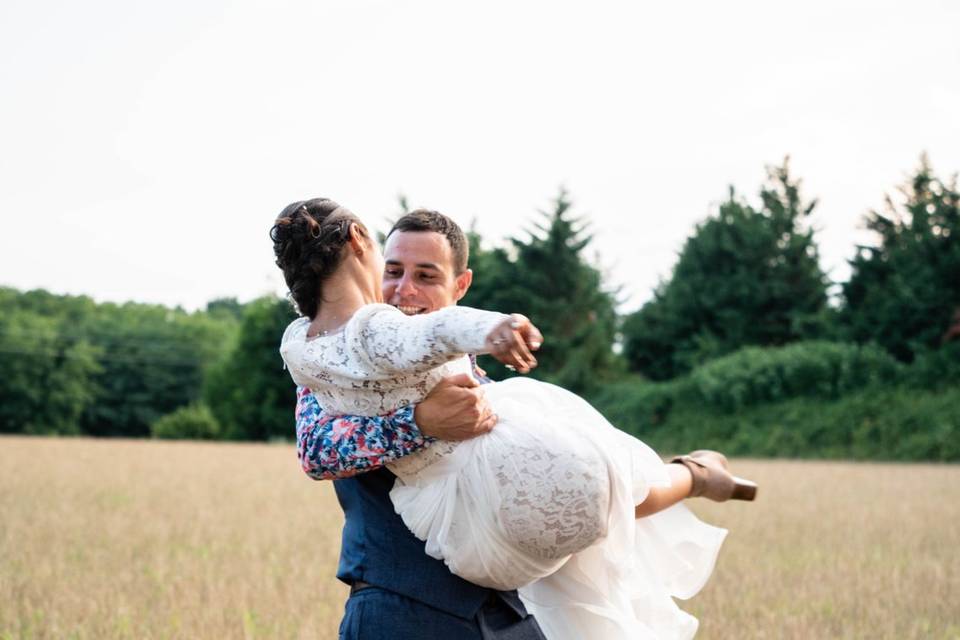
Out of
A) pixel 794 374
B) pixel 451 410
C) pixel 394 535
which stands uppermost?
pixel 794 374

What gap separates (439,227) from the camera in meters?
3.34

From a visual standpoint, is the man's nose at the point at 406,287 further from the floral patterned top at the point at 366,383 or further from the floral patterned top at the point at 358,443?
the floral patterned top at the point at 358,443

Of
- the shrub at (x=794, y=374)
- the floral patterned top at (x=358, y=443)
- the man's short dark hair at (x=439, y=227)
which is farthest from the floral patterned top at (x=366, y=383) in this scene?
the shrub at (x=794, y=374)

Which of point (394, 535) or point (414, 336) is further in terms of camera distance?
point (394, 535)

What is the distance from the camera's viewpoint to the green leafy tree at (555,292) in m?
38.6

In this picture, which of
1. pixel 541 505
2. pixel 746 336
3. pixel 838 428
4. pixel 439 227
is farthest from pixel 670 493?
pixel 746 336

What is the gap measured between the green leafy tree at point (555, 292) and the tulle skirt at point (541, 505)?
34856 millimetres

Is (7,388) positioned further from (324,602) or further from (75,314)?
(324,602)

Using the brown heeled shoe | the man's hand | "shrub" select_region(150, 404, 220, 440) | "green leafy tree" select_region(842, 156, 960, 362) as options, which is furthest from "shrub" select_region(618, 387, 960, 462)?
"shrub" select_region(150, 404, 220, 440)

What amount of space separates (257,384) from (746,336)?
2359 cm

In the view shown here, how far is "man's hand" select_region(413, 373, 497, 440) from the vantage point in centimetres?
256

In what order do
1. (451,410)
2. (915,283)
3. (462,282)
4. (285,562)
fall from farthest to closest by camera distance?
(915,283) → (285,562) → (462,282) → (451,410)

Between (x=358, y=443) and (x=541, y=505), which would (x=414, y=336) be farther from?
(x=541, y=505)

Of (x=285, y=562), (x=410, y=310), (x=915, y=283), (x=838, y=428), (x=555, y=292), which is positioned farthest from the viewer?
(x=555, y=292)
